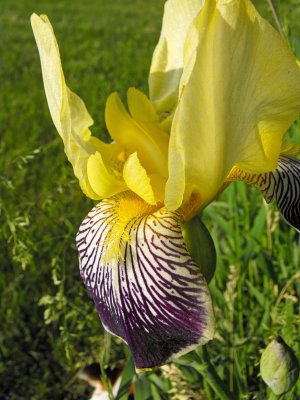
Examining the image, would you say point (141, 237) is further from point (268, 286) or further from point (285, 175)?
point (268, 286)

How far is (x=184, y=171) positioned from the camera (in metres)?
0.85

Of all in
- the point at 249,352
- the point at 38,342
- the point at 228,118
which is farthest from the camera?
the point at 38,342

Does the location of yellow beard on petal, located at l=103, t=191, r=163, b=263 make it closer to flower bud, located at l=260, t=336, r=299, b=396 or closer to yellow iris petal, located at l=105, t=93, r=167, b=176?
yellow iris petal, located at l=105, t=93, r=167, b=176

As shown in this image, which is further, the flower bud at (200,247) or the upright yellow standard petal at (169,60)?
the upright yellow standard petal at (169,60)

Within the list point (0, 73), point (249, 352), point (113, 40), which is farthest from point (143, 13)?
point (249, 352)

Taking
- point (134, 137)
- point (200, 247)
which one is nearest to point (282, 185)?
point (200, 247)

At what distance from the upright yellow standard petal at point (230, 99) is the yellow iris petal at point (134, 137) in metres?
0.17

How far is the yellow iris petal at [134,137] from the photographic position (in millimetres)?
1075

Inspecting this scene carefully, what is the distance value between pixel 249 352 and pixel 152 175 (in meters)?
0.72

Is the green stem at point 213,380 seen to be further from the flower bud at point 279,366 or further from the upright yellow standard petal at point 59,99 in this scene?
the upright yellow standard petal at point 59,99

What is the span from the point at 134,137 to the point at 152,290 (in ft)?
1.24

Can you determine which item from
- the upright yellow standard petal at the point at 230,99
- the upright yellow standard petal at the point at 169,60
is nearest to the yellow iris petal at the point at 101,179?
the upright yellow standard petal at the point at 230,99

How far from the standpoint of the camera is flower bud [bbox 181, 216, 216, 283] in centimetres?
97

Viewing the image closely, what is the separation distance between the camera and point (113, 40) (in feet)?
17.7
